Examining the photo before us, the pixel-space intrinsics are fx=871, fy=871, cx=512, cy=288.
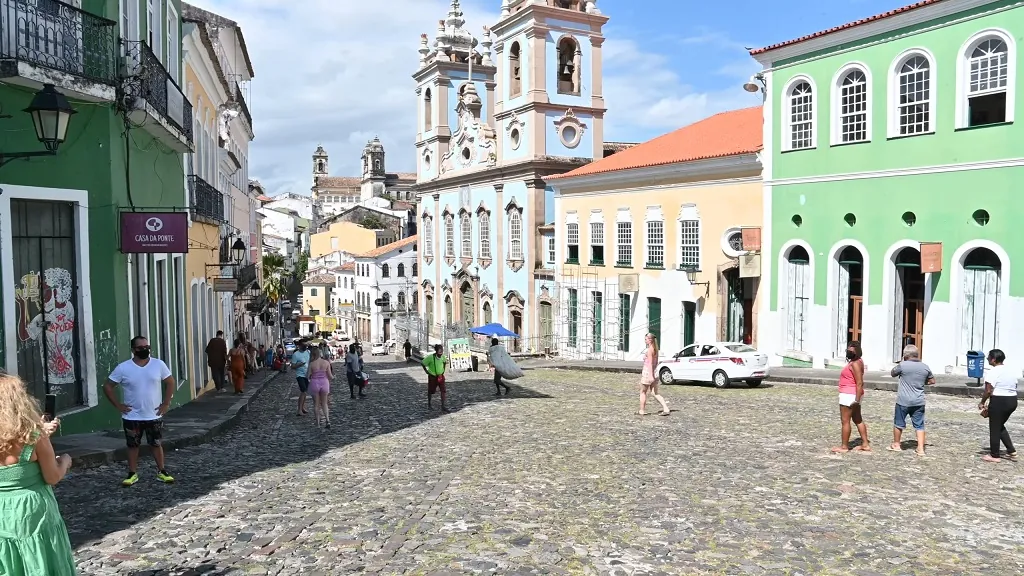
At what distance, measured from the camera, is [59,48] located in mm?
9805

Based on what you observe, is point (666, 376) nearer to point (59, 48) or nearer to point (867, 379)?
point (867, 379)

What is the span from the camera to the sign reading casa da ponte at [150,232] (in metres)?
11.0

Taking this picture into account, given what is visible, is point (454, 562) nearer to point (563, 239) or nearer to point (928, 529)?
point (928, 529)

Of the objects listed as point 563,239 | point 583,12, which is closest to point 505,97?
point 583,12

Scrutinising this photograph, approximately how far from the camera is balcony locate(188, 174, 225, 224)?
57.1 feet

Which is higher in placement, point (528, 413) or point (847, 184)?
point (847, 184)

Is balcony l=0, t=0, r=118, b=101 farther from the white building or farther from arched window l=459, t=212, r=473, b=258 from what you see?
the white building

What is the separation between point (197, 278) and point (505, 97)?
2168cm

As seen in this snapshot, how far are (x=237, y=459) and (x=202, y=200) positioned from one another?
9658 millimetres

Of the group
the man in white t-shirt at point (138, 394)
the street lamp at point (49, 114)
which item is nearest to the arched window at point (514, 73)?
the street lamp at point (49, 114)

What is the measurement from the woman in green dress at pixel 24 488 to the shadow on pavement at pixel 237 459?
1.85 metres

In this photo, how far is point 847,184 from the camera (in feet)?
67.7

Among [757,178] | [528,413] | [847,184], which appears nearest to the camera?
[528,413]

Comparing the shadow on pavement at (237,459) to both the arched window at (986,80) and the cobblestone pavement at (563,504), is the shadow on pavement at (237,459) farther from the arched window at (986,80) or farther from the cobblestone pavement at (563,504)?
the arched window at (986,80)
